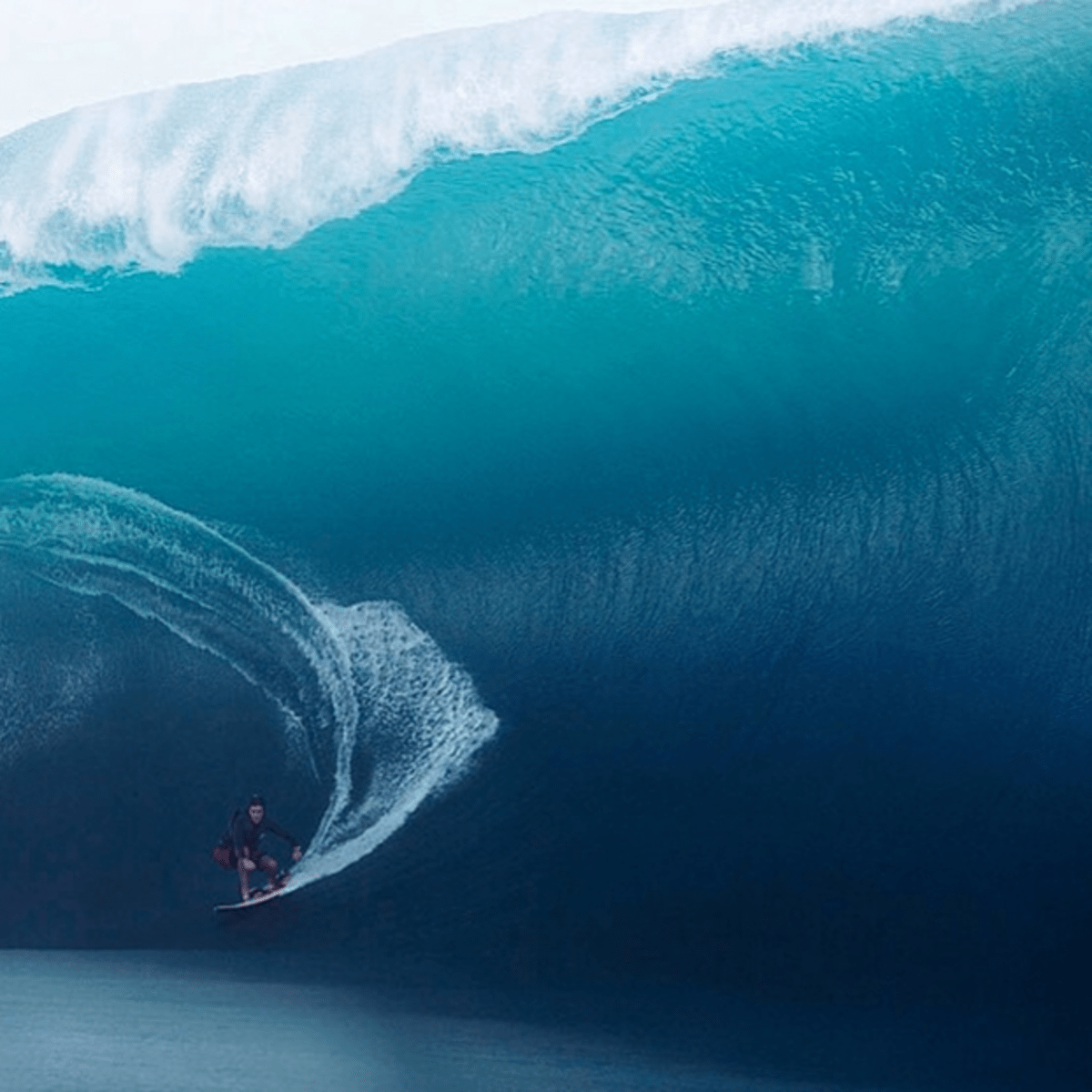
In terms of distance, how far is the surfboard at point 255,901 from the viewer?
4.02 m

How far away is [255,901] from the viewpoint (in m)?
4.03

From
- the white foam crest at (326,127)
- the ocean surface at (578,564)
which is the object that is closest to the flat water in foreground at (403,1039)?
the ocean surface at (578,564)

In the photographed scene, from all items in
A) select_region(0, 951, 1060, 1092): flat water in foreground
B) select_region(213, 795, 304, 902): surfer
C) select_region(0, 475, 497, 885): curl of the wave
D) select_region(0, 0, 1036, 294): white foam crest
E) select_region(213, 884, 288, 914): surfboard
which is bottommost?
select_region(0, 951, 1060, 1092): flat water in foreground

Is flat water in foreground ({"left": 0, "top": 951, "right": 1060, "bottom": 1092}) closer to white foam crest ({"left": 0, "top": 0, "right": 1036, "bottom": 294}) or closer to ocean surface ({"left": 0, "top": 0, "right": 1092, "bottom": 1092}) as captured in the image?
ocean surface ({"left": 0, "top": 0, "right": 1092, "bottom": 1092})

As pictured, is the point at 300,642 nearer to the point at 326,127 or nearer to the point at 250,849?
the point at 250,849

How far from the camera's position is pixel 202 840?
4125 millimetres

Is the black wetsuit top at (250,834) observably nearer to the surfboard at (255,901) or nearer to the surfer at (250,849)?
the surfer at (250,849)

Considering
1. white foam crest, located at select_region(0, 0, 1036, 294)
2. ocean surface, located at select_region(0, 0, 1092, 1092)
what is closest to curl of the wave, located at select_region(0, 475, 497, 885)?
ocean surface, located at select_region(0, 0, 1092, 1092)

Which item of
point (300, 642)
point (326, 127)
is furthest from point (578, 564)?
point (326, 127)

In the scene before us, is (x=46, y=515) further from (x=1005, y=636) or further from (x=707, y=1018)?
(x=1005, y=636)

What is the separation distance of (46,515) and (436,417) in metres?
1.44

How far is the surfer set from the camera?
4043mm

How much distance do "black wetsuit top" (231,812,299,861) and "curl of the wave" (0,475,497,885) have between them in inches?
4.4

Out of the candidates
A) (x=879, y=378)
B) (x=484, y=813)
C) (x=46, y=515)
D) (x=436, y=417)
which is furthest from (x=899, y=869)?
(x=46, y=515)
